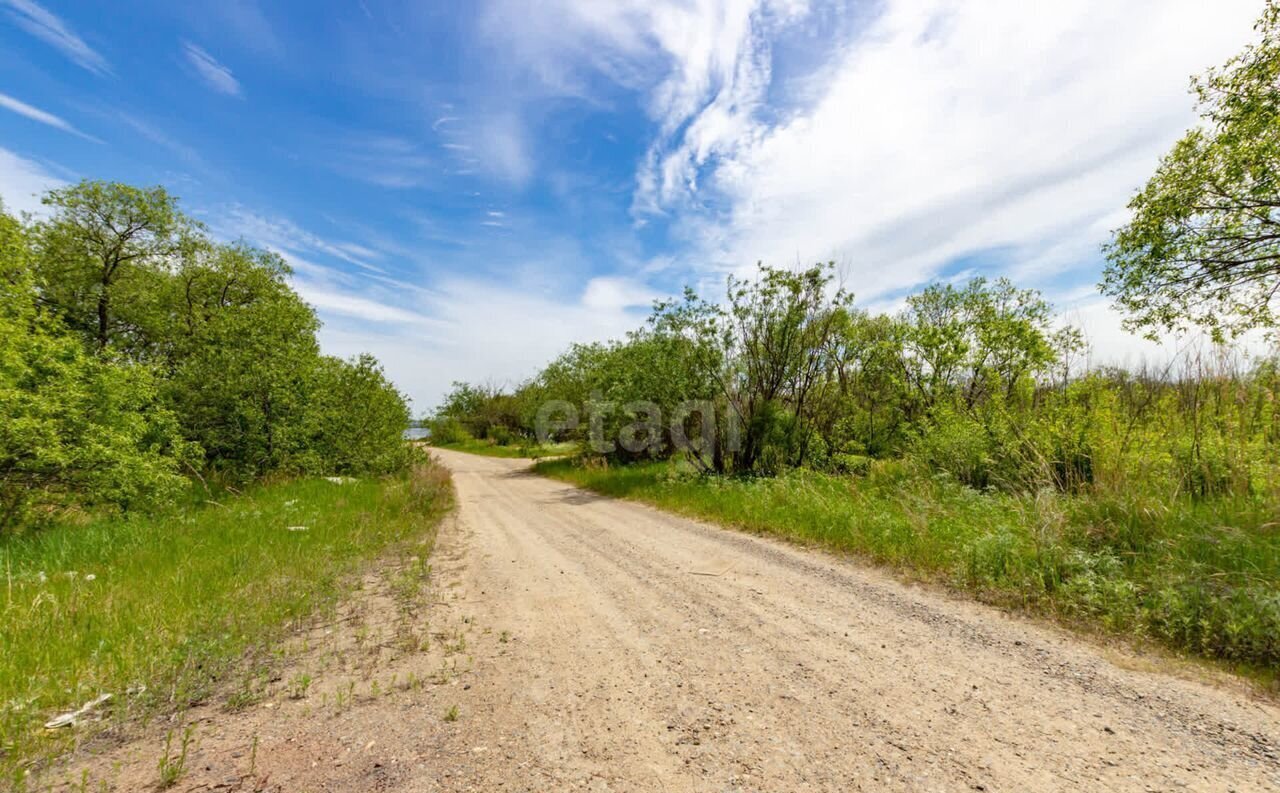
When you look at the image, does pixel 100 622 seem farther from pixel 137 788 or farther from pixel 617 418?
pixel 617 418

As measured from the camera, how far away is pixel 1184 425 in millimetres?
6715

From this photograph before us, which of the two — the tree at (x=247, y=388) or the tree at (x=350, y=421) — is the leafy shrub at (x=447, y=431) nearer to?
the tree at (x=350, y=421)

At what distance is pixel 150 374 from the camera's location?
10180mm

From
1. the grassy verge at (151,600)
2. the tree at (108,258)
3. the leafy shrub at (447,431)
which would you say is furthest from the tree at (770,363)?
the leafy shrub at (447,431)

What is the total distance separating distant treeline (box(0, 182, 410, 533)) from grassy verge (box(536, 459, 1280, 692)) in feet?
44.2

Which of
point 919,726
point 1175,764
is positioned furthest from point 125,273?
point 1175,764

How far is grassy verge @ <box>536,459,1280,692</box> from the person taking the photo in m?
3.79

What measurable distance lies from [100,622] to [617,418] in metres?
17.1

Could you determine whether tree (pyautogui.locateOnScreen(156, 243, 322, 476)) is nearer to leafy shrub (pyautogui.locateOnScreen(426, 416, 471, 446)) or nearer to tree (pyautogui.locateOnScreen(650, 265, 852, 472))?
tree (pyautogui.locateOnScreen(650, 265, 852, 472))

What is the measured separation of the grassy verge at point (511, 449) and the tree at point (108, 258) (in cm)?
2057

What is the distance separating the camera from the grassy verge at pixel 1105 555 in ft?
12.4

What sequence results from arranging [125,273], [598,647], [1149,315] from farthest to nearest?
[125,273] < [1149,315] < [598,647]

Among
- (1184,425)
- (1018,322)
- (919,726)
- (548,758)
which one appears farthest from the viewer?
(1018,322)

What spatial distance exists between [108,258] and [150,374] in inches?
465
